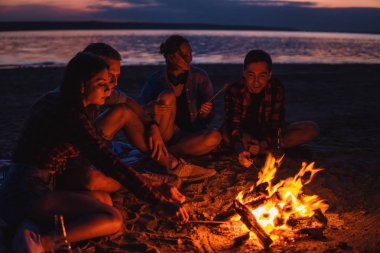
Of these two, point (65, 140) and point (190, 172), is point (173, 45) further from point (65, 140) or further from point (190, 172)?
point (65, 140)

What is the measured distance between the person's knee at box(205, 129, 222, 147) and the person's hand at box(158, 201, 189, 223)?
2194 mm

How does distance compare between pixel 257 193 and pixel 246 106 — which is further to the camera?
pixel 246 106

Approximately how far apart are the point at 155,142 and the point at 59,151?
4.75 ft

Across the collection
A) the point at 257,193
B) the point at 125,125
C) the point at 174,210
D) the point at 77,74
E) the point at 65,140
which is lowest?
the point at 257,193

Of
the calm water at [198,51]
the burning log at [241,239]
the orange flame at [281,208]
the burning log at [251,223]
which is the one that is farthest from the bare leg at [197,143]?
the calm water at [198,51]

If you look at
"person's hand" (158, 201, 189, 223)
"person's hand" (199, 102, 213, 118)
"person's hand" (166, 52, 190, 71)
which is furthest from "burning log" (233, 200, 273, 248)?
"person's hand" (166, 52, 190, 71)

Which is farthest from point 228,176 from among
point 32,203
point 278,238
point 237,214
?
point 32,203

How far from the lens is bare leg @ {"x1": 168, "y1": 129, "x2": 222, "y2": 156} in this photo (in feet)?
17.6

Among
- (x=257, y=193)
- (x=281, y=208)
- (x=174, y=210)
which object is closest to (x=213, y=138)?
(x=257, y=193)

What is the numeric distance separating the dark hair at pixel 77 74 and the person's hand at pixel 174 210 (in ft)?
3.48

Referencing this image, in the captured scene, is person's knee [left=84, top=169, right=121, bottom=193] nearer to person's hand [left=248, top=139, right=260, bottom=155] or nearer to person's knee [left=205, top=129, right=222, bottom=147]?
person's knee [left=205, top=129, right=222, bottom=147]

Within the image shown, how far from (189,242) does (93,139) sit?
4.01ft

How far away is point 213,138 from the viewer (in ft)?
17.8

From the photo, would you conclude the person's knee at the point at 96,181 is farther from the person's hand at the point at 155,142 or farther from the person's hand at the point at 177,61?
the person's hand at the point at 177,61
